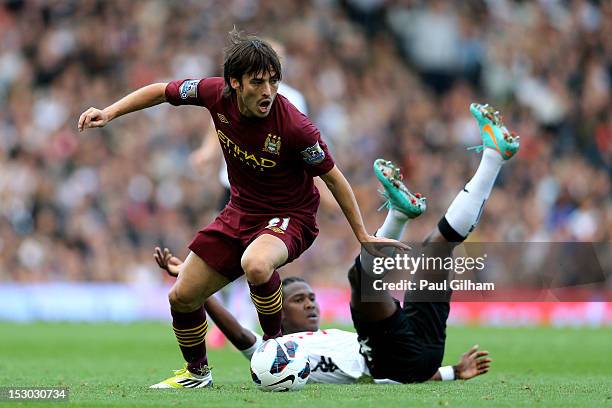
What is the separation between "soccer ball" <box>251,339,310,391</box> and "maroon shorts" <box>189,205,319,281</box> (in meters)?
0.60

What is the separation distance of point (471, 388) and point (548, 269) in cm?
844

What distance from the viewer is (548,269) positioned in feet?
49.9

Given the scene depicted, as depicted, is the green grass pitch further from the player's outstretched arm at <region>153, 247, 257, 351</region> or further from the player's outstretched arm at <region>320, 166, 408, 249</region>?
the player's outstretched arm at <region>320, 166, 408, 249</region>

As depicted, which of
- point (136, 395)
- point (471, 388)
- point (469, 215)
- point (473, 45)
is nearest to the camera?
point (136, 395)

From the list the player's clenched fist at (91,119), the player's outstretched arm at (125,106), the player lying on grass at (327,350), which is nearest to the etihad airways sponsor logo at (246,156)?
the player's outstretched arm at (125,106)

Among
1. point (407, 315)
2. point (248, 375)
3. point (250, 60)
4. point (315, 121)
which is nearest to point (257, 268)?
point (250, 60)

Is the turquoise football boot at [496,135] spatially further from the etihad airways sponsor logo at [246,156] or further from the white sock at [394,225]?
the etihad airways sponsor logo at [246,156]

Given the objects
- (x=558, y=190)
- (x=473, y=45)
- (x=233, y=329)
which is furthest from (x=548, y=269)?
(x=233, y=329)

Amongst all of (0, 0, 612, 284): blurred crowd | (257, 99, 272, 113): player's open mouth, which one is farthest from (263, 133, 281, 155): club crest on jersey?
(0, 0, 612, 284): blurred crowd

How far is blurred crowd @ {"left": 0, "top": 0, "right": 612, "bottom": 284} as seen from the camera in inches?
726

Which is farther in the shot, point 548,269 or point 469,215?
point 548,269

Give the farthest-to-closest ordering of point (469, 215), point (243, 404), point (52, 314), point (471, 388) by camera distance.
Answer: point (52, 314), point (469, 215), point (471, 388), point (243, 404)

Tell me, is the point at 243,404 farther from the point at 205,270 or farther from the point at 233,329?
the point at 233,329

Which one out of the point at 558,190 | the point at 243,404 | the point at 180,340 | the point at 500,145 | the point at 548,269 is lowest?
the point at 243,404
